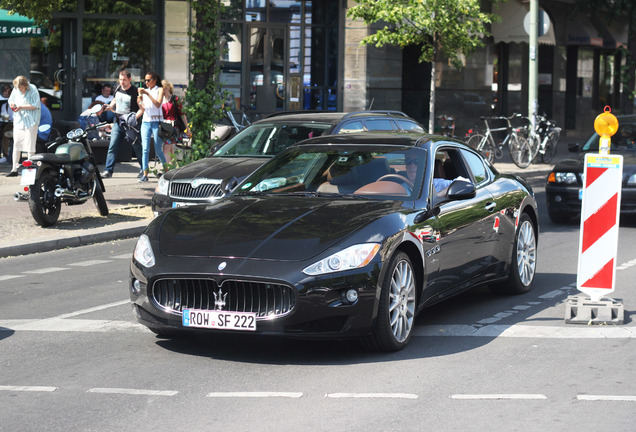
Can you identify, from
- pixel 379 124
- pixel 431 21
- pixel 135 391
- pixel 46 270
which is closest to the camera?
pixel 135 391

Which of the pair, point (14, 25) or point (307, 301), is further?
point (14, 25)

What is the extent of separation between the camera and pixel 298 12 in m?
28.5

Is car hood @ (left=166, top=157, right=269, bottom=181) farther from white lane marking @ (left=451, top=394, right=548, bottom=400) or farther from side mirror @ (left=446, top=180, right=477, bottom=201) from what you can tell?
white lane marking @ (left=451, top=394, right=548, bottom=400)

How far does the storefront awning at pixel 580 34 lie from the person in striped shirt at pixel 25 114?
23.9m

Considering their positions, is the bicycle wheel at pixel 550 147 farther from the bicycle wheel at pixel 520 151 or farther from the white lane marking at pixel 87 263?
the white lane marking at pixel 87 263

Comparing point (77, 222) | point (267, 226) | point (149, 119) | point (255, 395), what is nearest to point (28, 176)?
point (77, 222)

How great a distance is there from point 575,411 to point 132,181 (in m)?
14.5

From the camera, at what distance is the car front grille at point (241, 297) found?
6.58 meters

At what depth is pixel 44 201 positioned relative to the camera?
13602 millimetres

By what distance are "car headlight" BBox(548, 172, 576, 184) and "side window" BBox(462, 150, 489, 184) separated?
5908 mm

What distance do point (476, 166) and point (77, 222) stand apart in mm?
6884

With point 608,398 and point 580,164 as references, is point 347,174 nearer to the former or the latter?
point 608,398

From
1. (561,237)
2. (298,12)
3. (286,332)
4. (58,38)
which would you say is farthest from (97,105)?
(286,332)

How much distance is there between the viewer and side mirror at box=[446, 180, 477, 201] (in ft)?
25.8
